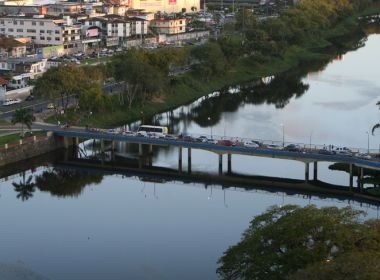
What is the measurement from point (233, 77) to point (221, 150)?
29.6 meters

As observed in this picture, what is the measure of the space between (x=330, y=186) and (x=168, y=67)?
22715 millimetres

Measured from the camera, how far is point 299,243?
22.6 m

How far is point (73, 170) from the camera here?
143 feet

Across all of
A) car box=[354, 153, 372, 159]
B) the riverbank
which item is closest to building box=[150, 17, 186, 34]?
the riverbank

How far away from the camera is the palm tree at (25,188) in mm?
38969

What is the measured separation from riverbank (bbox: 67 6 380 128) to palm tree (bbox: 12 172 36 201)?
10.2m

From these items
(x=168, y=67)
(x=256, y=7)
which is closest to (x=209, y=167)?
(x=168, y=67)

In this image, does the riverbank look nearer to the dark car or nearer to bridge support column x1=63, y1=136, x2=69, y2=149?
bridge support column x1=63, y1=136, x2=69, y2=149

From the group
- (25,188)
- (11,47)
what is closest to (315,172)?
(25,188)

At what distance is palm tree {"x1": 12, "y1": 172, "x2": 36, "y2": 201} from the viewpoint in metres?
39.0

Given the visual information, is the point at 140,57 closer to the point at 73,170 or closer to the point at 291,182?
the point at 73,170

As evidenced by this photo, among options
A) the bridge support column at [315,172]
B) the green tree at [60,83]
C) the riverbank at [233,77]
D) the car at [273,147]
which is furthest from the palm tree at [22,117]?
the bridge support column at [315,172]

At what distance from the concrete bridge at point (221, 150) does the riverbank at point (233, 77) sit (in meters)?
3.85

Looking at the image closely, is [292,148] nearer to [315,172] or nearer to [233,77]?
[315,172]
